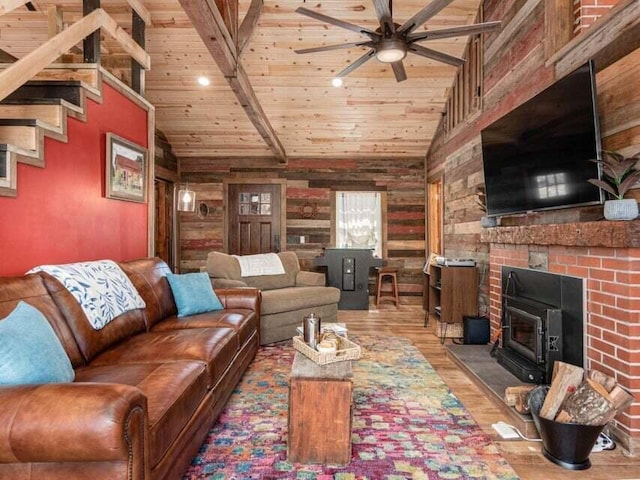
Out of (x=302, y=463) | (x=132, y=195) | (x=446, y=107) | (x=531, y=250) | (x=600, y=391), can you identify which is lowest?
(x=302, y=463)

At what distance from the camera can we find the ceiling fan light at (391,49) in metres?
2.68

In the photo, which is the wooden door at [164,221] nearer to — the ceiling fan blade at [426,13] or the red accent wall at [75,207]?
the red accent wall at [75,207]

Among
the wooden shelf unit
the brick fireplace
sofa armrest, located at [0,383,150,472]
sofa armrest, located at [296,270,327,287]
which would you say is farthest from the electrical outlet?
sofa armrest, located at [296,270,327,287]

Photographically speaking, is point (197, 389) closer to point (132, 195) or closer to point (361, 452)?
point (361, 452)

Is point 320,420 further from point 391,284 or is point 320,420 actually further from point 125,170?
point 391,284

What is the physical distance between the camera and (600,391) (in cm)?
191

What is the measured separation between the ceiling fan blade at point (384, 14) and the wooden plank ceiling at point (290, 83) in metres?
1.44

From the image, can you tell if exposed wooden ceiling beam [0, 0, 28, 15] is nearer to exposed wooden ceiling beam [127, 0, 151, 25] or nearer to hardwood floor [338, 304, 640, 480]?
exposed wooden ceiling beam [127, 0, 151, 25]

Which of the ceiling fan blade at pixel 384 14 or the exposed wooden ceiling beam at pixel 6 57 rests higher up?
the exposed wooden ceiling beam at pixel 6 57

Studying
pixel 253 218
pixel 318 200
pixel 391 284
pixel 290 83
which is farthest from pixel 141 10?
pixel 391 284

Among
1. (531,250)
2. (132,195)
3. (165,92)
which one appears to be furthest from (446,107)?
(132,195)

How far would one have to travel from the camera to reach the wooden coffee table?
188cm

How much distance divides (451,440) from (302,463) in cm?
83

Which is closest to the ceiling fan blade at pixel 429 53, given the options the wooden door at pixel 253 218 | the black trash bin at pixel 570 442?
the black trash bin at pixel 570 442
